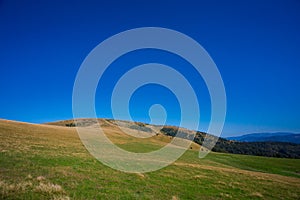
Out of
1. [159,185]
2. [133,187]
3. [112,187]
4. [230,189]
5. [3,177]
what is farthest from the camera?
[230,189]

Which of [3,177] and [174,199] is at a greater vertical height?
[3,177]

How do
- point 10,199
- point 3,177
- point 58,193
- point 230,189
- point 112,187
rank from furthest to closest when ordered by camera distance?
point 230,189, point 112,187, point 3,177, point 58,193, point 10,199

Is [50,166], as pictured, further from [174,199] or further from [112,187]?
[174,199]

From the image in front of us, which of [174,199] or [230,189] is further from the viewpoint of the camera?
[230,189]

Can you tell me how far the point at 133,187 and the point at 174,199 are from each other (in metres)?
3.50

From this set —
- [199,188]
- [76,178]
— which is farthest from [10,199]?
[199,188]

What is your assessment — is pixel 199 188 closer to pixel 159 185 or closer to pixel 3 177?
pixel 159 185

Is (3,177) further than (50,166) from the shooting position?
No

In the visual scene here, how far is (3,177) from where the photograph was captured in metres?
12.3

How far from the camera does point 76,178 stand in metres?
14.7

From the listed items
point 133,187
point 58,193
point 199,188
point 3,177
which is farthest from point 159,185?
point 3,177

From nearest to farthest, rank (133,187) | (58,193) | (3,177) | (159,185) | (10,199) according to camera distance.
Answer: (10,199) < (58,193) < (3,177) < (133,187) < (159,185)

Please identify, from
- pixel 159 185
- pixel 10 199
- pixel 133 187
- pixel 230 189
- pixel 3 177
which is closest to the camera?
pixel 10 199

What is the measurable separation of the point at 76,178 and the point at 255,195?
15420 mm
